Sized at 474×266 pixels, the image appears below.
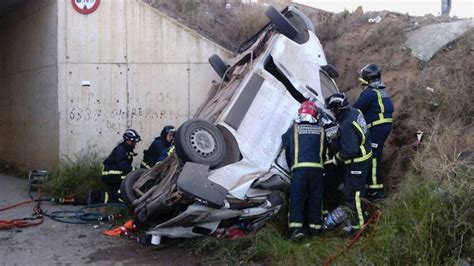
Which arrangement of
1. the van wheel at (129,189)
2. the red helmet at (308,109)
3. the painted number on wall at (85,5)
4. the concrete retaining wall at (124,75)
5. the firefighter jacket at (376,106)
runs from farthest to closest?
the painted number on wall at (85,5)
the concrete retaining wall at (124,75)
the firefighter jacket at (376,106)
the van wheel at (129,189)
the red helmet at (308,109)

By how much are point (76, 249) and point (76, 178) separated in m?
3.27

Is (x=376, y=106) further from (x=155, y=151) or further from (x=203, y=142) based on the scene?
(x=155, y=151)

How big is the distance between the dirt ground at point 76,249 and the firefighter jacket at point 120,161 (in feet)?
4.22

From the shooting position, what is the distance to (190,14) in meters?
11.1

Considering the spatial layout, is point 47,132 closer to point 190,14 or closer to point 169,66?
point 169,66

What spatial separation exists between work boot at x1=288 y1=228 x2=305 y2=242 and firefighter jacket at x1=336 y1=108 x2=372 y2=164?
0.99 m

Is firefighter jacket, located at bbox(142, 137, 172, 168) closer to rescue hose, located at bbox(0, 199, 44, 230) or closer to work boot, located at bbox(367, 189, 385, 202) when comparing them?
rescue hose, located at bbox(0, 199, 44, 230)

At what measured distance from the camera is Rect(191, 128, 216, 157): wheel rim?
582 centimetres

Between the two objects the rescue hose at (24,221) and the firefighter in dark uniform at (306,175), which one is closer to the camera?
the firefighter in dark uniform at (306,175)

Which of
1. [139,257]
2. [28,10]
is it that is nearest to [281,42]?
[139,257]

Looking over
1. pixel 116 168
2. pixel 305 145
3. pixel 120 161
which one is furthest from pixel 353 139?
pixel 116 168

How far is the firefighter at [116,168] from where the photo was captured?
27.6 feet

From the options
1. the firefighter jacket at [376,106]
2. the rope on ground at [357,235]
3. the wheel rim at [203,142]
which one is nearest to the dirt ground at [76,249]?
the wheel rim at [203,142]

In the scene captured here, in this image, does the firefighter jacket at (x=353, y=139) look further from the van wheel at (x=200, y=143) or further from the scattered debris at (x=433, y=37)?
the scattered debris at (x=433, y=37)
